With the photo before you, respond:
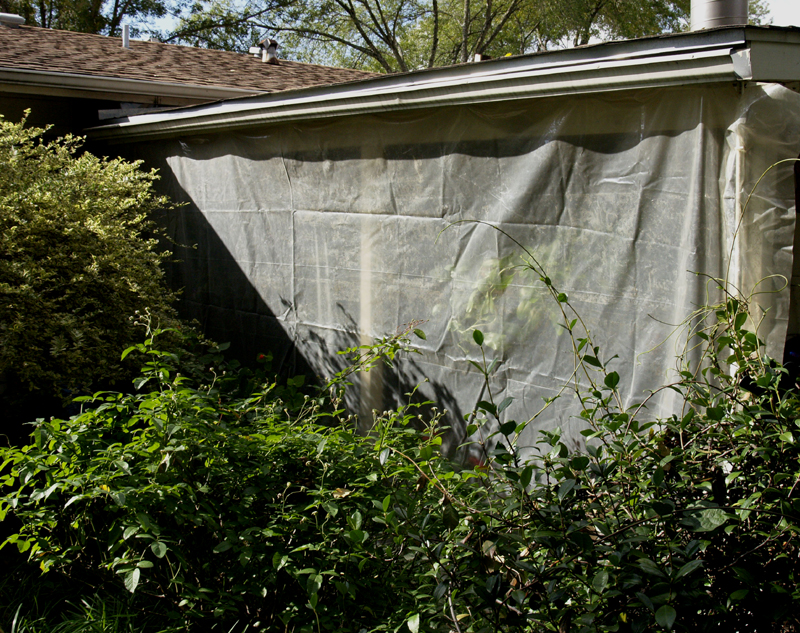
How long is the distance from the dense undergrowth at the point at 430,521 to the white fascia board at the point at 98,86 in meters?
5.04

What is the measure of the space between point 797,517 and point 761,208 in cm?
155

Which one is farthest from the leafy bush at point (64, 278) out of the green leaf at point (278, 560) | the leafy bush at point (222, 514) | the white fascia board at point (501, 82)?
the green leaf at point (278, 560)

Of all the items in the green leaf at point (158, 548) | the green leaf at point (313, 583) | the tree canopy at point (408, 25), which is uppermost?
the tree canopy at point (408, 25)

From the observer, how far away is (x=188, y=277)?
20.7 ft

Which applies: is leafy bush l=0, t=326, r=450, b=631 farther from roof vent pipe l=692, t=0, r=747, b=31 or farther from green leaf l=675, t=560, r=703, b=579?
roof vent pipe l=692, t=0, r=747, b=31

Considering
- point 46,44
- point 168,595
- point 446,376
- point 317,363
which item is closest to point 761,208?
point 446,376

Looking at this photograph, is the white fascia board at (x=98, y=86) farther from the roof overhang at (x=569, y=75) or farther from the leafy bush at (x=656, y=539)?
the leafy bush at (x=656, y=539)

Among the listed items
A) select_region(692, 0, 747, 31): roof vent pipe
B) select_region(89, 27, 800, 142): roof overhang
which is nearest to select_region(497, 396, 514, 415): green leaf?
select_region(89, 27, 800, 142): roof overhang

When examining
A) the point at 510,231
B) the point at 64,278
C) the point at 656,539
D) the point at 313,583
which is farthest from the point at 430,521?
the point at 64,278

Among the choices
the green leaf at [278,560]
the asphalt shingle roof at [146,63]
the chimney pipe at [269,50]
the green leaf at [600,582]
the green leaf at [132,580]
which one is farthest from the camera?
the chimney pipe at [269,50]

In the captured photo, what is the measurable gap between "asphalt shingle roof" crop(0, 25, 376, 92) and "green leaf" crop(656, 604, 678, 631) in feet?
21.3

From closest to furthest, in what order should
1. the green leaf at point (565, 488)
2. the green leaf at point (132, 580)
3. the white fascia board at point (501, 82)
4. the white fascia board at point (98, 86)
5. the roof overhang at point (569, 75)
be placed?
the green leaf at point (565, 488) < the green leaf at point (132, 580) < the roof overhang at point (569, 75) < the white fascia board at point (501, 82) < the white fascia board at point (98, 86)

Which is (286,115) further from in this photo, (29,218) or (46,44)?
(46,44)

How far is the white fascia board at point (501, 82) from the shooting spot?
2828mm
